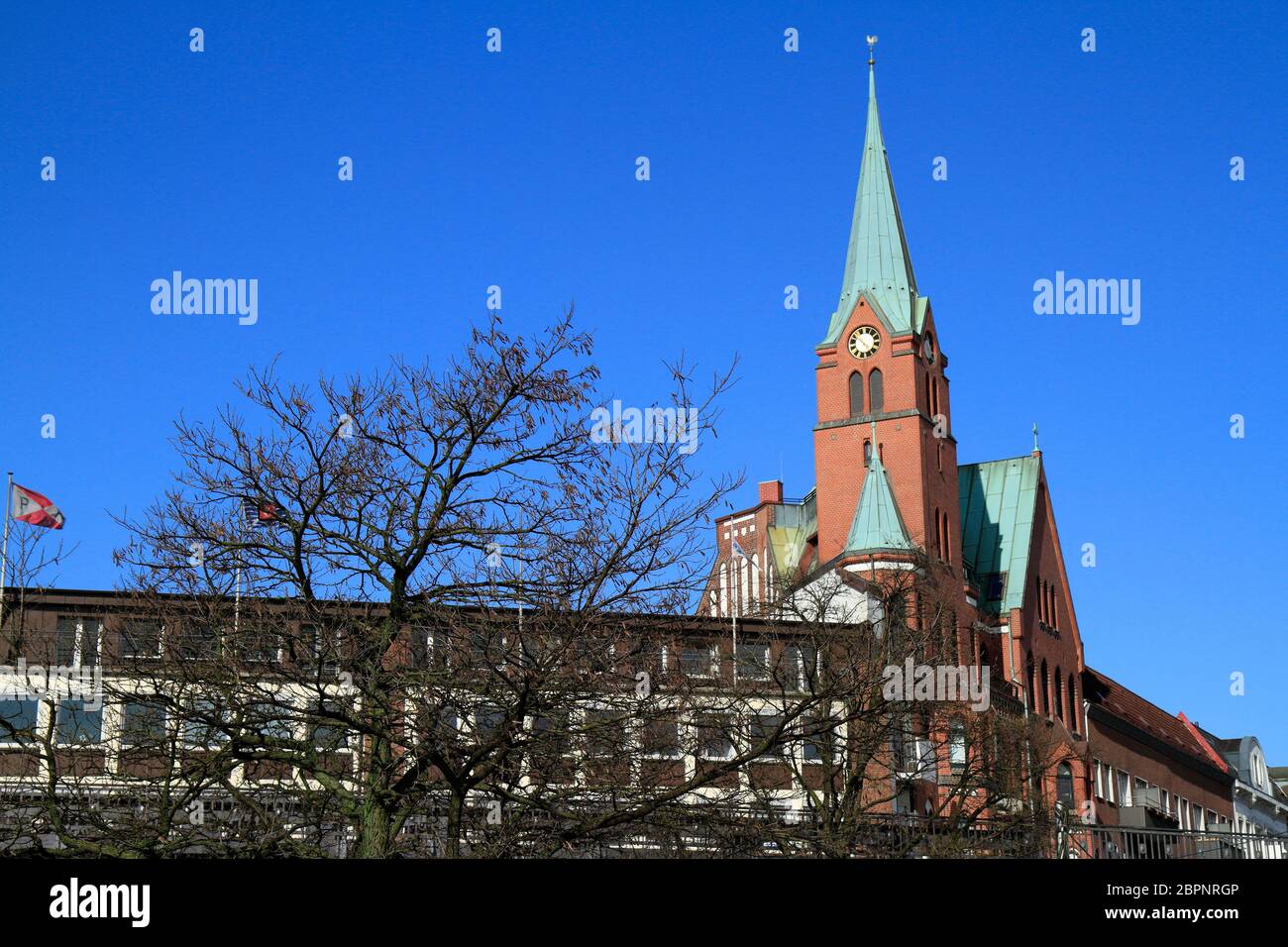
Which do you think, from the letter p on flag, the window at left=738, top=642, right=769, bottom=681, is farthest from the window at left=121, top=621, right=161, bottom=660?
the letter p on flag

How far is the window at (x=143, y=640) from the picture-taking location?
68.1 ft

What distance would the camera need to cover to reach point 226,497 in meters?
21.0

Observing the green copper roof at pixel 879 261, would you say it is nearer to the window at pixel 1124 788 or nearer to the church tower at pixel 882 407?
the church tower at pixel 882 407

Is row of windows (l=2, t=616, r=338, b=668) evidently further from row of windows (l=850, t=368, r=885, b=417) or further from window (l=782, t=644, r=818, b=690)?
row of windows (l=850, t=368, r=885, b=417)

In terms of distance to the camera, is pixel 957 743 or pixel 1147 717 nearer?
pixel 957 743

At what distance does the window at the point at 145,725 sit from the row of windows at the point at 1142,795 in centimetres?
6472

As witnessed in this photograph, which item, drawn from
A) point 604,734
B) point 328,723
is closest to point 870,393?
point 604,734

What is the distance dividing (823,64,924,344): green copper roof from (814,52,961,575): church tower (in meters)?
0.04

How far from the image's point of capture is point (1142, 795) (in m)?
86.4

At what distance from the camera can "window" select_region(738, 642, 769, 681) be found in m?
29.4

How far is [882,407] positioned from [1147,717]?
3296 cm

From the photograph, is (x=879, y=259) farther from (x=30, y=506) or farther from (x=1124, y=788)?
(x=30, y=506)
